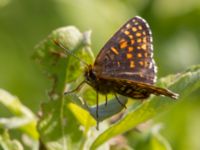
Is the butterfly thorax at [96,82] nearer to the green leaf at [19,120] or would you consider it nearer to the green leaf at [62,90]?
the green leaf at [62,90]

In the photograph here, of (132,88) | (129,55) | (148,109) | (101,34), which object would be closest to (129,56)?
(129,55)

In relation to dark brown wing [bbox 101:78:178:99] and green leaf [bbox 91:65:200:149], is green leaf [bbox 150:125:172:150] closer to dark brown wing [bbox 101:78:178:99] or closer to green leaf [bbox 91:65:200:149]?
dark brown wing [bbox 101:78:178:99]

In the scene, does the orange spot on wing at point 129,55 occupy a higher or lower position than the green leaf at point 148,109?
higher

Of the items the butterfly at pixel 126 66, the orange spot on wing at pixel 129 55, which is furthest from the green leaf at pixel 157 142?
the orange spot on wing at pixel 129 55

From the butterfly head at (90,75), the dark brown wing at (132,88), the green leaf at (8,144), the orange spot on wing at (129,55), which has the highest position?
the green leaf at (8,144)

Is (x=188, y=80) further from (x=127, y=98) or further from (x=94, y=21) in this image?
(x=94, y=21)

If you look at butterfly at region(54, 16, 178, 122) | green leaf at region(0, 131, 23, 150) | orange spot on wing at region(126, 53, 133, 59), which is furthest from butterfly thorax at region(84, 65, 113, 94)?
green leaf at region(0, 131, 23, 150)

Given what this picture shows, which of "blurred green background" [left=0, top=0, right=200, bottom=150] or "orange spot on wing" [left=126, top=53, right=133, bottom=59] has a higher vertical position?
"orange spot on wing" [left=126, top=53, right=133, bottom=59]
